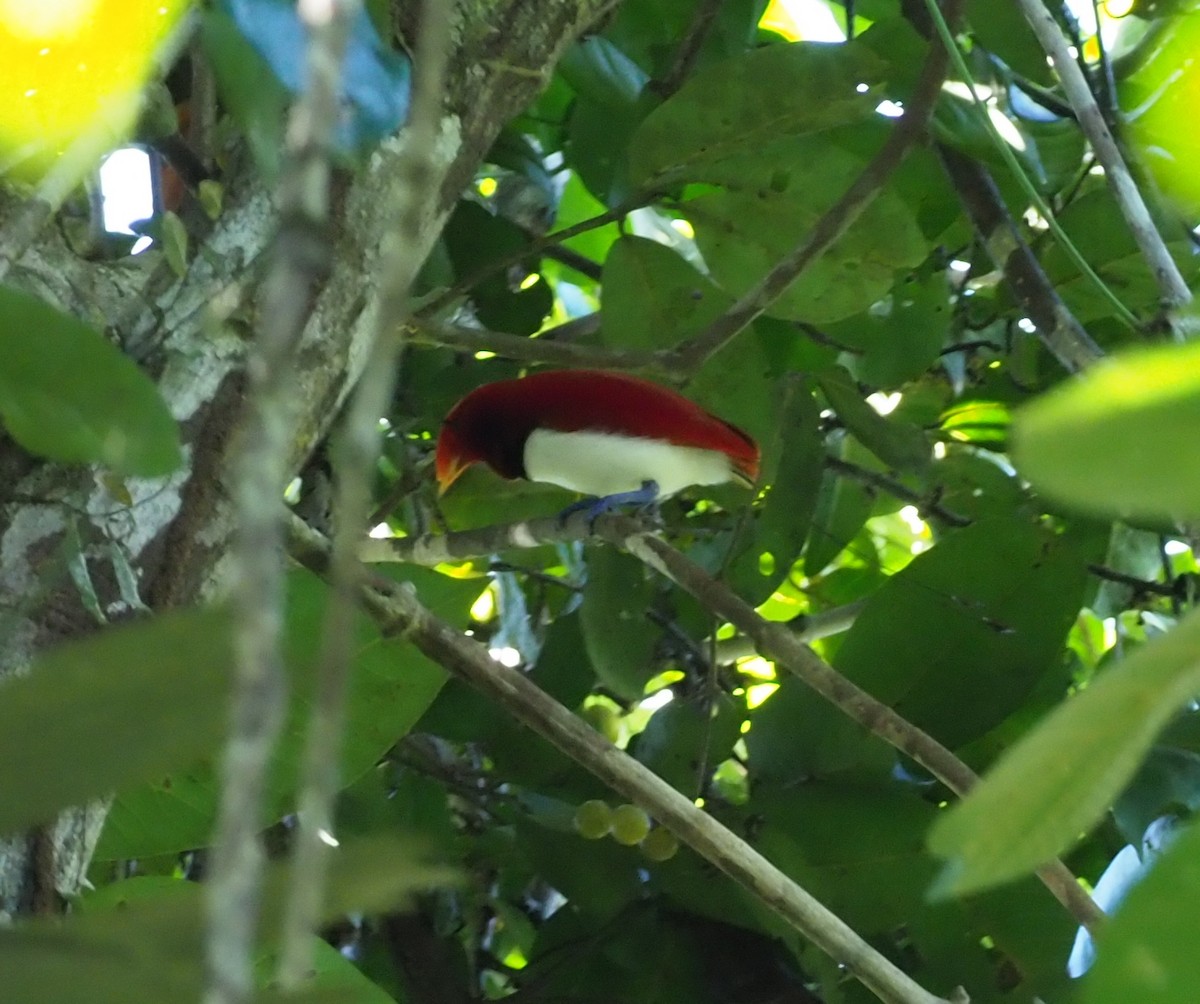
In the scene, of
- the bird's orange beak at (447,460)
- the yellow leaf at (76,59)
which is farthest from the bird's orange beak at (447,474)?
the yellow leaf at (76,59)

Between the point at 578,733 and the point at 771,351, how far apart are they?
0.88 m

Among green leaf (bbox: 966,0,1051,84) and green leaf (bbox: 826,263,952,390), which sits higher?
green leaf (bbox: 966,0,1051,84)

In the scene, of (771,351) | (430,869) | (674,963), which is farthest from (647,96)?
(430,869)

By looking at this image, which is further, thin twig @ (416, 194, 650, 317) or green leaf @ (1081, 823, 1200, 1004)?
thin twig @ (416, 194, 650, 317)

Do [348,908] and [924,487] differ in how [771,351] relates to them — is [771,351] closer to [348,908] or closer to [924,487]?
[924,487]

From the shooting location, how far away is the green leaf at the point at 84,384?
0.39 meters

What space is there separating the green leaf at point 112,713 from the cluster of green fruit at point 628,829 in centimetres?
108

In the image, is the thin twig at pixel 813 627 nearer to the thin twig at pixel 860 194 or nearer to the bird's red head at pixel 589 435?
the bird's red head at pixel 589 435

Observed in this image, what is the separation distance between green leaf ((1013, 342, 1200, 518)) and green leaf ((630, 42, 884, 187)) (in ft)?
3.53

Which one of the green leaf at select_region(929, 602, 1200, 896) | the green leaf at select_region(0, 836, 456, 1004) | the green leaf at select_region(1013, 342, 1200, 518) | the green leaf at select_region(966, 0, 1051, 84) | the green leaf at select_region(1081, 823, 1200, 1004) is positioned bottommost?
the green leaf at select_region(1081, 823, 1200, 1004)

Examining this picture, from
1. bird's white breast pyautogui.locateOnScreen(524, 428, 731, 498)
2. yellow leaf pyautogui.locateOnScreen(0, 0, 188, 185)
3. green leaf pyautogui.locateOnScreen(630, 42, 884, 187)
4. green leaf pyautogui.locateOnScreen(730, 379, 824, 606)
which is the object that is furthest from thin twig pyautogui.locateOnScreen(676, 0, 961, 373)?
yellow leaf pyautogui.locateOnScreen(0, 0, 188, 185)

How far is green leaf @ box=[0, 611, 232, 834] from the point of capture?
0.90 feet

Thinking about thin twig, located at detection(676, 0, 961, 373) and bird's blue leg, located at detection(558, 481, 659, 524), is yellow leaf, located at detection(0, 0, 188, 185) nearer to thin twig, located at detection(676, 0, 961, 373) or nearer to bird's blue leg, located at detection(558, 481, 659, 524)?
thin twig, located at detection(676, 0, 961, 373)

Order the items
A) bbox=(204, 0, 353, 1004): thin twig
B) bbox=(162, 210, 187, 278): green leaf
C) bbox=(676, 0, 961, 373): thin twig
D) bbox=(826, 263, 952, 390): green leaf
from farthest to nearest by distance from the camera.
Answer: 1. bbox=(826, 263, 952, 390): green leaf
2. bbox=(676, 0, 961, 373): thin twig
3. bbox=(162, 210, 187, 278): green leaf
4. bbox=(204, 0, 353, 1004): thin twig
